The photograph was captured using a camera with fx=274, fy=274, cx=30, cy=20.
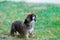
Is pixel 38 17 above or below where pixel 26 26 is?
below

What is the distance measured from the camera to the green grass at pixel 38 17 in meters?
8.41

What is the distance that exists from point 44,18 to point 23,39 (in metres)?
2.65

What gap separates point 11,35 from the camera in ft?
27.3

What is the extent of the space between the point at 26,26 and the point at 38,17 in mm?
2759

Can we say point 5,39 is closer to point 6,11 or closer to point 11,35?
point 11,35

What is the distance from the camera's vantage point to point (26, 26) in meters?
7.91

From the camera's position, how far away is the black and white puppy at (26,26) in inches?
303

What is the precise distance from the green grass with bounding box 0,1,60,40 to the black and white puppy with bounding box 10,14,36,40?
25 centimetres

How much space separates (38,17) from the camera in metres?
10.6

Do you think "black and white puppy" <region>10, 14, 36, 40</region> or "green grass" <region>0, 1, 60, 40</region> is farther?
"green grass" <region>0, 1, 60, 40</region>

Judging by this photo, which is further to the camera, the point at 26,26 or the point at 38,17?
the point at 38,17

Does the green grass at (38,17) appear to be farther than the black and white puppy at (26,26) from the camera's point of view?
Yes

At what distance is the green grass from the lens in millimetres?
8414

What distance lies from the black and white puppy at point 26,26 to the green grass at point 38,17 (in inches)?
10.0
